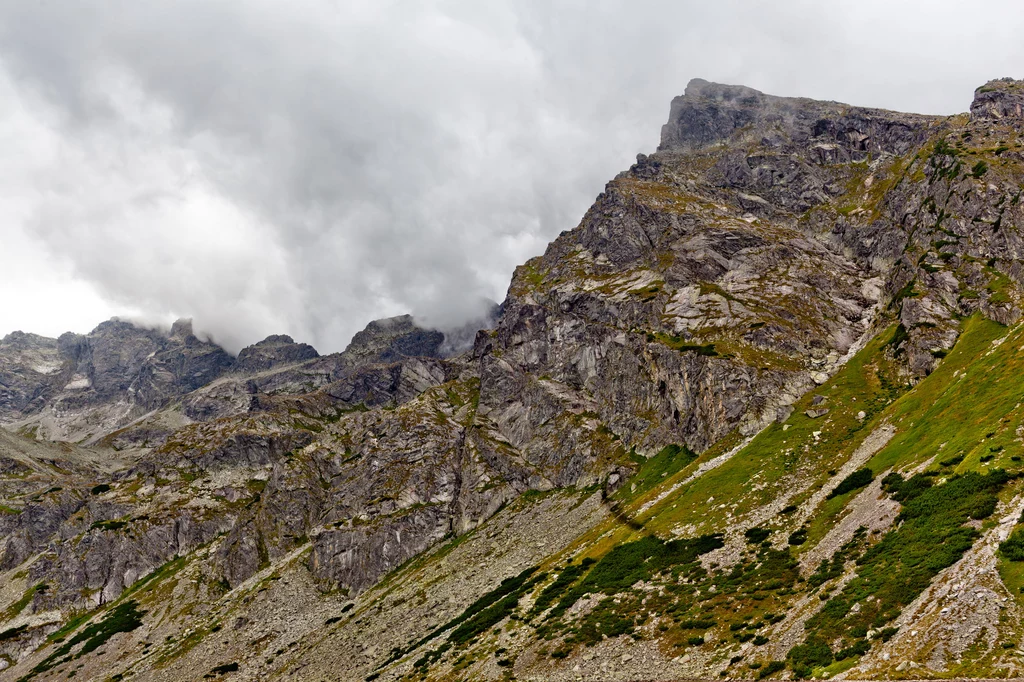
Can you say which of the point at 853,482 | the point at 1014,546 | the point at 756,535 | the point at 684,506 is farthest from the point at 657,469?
the point at 1014,546

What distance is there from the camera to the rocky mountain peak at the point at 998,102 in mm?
177375

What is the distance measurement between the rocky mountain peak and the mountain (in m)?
1.46

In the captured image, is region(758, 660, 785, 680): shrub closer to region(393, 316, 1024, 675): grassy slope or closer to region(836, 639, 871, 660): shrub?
region(393, 316, 1024, 675): grassy slope

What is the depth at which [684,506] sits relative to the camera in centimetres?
8156

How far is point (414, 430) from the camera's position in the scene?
7190 inches

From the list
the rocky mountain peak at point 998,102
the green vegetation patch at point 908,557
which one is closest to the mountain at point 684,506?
the green vegetation patch at point 908,557

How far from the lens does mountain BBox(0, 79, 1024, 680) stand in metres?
35.9

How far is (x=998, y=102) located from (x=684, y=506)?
204 m

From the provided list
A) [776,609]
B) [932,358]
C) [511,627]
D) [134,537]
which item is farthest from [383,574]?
[932,358]

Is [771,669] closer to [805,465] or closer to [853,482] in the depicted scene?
[853,482]

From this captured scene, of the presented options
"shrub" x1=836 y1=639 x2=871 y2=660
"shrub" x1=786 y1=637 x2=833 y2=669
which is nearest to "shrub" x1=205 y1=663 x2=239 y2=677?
"shrub" x1=786 y1=637 x2=833 y2=669

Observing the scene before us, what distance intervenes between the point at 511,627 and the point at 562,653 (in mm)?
16405

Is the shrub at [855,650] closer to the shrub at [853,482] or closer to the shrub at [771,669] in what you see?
the shrub at [771,669]

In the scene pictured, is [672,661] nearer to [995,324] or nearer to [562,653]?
[562,653]
